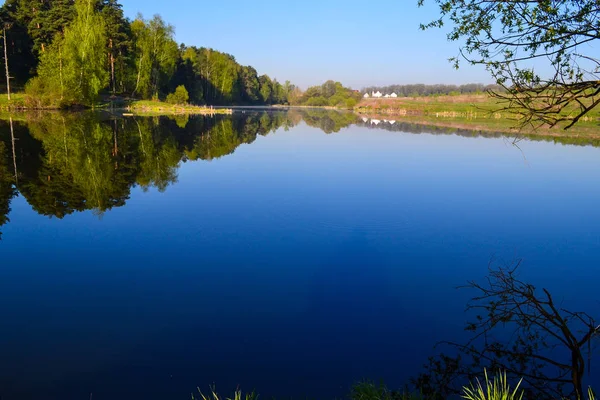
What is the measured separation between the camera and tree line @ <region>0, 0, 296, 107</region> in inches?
1880

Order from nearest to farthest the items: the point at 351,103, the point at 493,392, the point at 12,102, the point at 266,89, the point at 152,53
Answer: the point at 493,392 < the point at 12,102 < the point at 152,53 < the point at 351,103 < the point at 266,89

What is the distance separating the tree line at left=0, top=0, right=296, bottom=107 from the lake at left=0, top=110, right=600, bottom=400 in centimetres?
3401

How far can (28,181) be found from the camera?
14.7 m

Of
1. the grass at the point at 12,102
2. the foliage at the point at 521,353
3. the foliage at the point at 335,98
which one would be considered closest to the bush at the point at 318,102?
the foliage at the point at 335,98

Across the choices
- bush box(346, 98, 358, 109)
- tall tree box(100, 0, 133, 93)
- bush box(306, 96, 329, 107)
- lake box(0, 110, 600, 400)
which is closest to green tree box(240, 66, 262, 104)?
bush box(346, 98, 358, 109)

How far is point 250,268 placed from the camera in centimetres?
850

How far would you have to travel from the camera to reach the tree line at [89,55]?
1880 inches

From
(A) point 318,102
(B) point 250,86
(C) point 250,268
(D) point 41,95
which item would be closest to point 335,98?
(A) point 318,102

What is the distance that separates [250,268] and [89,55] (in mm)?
49701

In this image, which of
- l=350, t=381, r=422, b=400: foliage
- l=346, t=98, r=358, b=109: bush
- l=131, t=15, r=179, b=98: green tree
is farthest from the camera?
l=346, t=98, r=358, b=109: bush

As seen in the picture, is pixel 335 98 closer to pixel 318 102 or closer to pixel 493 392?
pixel 318 102

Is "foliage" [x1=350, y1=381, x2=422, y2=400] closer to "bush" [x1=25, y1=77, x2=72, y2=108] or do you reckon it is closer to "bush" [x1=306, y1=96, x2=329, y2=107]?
"bush" [x1=25, y1=77, x2=72, y2=108]

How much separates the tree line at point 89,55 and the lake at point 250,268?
3401 cm

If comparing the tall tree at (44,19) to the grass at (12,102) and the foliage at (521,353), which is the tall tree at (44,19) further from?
the foliage at (521,353)
